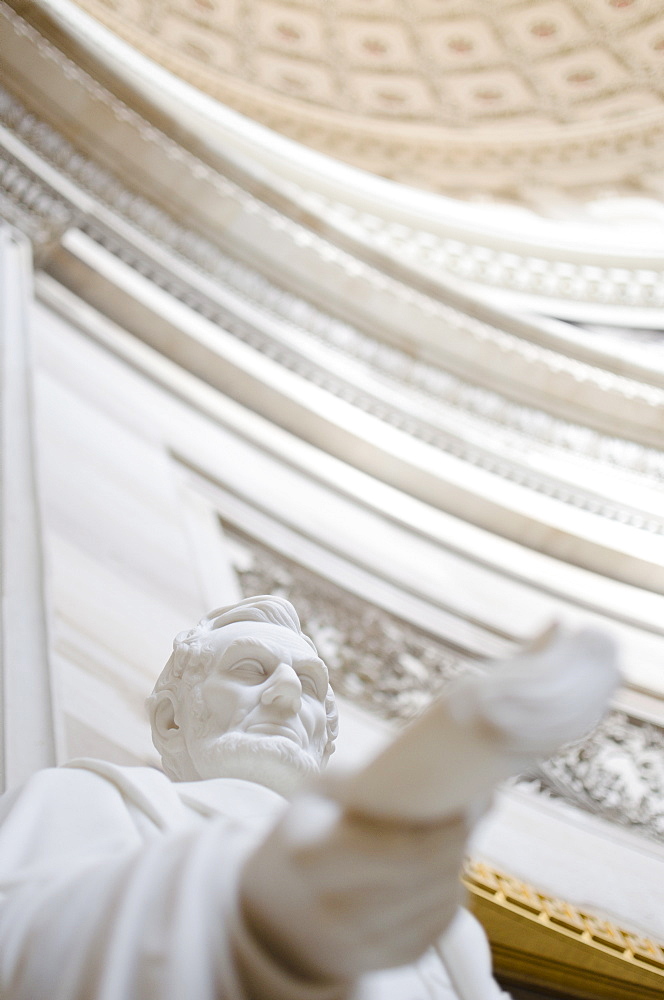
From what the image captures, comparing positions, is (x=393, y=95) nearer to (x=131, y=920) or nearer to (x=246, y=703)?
(x=246, y=703)

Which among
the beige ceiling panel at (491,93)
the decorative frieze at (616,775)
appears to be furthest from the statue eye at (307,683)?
the beige ceiling panel at (491,93)

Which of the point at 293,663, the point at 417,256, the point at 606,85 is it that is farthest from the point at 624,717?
the point at 606,85

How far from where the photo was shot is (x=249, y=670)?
1609 mm

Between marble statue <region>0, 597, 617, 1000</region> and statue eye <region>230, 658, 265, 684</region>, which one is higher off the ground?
marble statue <region>0, 597, 617, 1000</region>

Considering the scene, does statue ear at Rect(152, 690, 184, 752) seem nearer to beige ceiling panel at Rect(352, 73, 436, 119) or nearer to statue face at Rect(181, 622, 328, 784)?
statue face at Rect(181, 622, 328, 784)

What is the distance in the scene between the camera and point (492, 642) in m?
4.94

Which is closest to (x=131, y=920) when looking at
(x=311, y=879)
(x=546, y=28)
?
(x=311, y=879)

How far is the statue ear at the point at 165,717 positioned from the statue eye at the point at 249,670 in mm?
159

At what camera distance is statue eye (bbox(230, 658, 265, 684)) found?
160cm

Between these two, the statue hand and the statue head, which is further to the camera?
the statue head

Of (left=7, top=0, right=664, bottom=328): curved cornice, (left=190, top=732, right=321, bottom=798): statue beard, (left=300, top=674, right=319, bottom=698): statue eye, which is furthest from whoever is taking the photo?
(left=7, top=0, right=664, bottom=328): curved cornice

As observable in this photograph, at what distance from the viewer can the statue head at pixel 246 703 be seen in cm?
154

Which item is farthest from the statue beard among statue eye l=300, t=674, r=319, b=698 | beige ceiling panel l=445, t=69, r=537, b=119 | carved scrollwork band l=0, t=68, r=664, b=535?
beige ceiling panel l=445, t=69, r=537, b=119

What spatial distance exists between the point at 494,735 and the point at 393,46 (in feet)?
46.3
